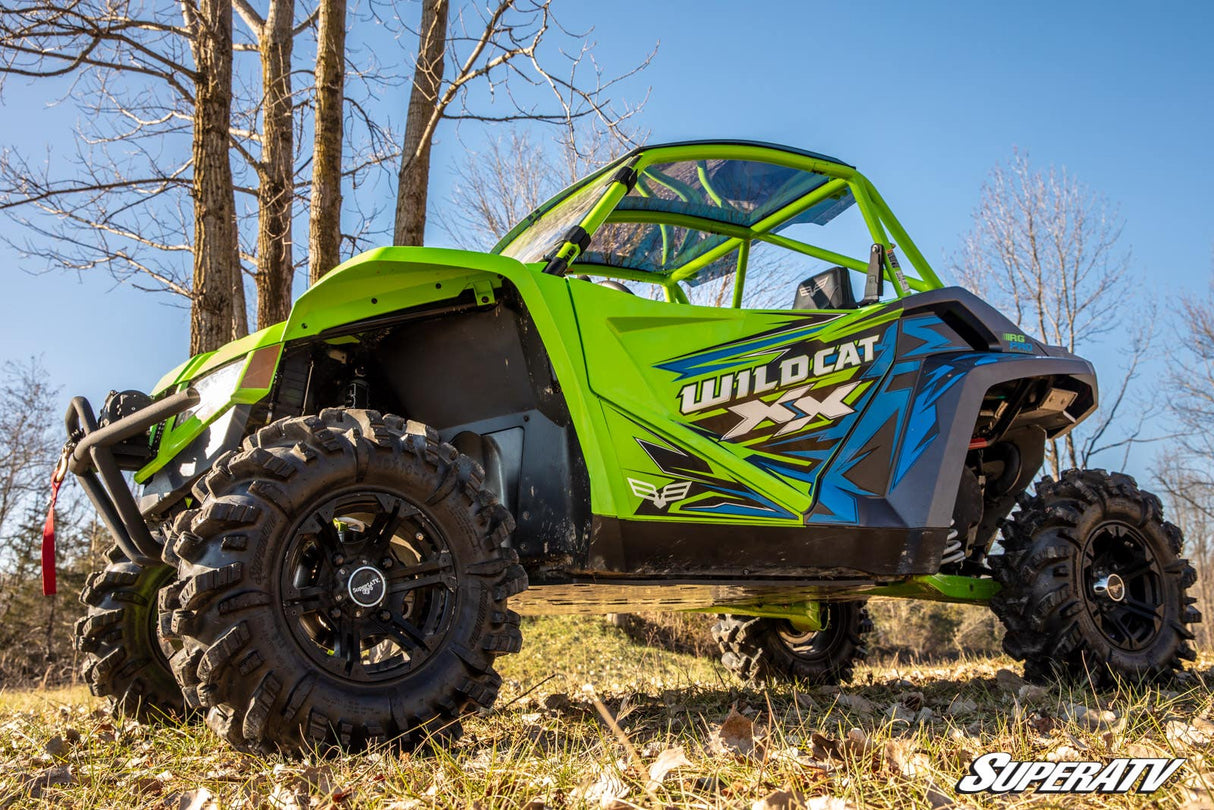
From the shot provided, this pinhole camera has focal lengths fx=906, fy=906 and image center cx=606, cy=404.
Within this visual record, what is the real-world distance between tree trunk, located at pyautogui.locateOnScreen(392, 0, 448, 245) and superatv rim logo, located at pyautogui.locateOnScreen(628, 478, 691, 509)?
5.82 meters

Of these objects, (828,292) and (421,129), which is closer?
(828,292)

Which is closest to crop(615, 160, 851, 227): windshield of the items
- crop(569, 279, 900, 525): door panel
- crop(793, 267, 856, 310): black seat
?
crop(793, 267, 856, 310): black seat

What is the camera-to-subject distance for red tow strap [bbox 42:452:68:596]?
10.6ft

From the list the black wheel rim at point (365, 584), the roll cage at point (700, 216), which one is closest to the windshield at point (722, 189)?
the roll cage at point (700, 216)

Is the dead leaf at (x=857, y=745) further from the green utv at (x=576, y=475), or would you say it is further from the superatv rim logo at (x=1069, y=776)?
the green utv at (x=576, y=475)

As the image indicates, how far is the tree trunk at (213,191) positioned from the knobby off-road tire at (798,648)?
4.77 meters

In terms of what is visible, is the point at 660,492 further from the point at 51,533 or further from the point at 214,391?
the point at 51,533

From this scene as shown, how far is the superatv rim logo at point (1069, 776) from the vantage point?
6.39 ft

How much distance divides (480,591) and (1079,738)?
1776 millimetres

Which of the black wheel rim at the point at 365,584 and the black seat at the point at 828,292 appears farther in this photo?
the black seat at the point at 828,292

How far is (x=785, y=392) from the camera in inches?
147

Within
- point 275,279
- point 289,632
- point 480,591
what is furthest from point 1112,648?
point 275,279

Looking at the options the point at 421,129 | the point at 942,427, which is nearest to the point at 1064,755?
the point at 942,427

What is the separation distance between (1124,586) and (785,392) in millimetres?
2266
